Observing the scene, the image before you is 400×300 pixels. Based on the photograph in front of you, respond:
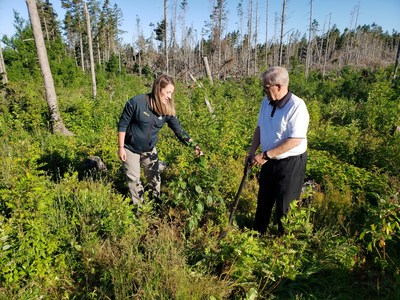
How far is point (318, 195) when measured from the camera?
3.69 meters

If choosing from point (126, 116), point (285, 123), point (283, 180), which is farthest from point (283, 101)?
point (126, 116)

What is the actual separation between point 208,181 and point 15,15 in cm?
3643

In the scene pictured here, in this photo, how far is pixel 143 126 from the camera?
3154 millimetres

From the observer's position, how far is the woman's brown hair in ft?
9.76

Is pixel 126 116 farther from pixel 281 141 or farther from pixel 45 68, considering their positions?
pixel 45 68

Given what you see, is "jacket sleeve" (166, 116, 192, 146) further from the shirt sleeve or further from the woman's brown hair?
the shirt sleeve

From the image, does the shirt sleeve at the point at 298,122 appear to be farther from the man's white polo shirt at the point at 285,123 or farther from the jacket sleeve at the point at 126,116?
the jacket sleeve at the point at 126,116

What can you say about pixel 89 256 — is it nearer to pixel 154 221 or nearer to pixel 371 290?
pixel 154 221

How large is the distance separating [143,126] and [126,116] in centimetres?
23

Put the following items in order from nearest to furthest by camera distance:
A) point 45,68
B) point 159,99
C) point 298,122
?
1. point 298,122
2. point 159,99
3. point 45,68

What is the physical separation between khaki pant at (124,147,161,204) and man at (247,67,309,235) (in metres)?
1.37

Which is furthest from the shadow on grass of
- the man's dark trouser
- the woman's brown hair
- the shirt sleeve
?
the woman's brown hair

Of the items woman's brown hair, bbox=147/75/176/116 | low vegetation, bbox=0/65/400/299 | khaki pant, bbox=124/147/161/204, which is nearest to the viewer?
low vegetation, bbox=0/65/400/299

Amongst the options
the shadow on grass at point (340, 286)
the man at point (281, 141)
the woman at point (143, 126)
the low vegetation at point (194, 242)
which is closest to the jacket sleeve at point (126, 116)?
the woman at point (143, 126)
